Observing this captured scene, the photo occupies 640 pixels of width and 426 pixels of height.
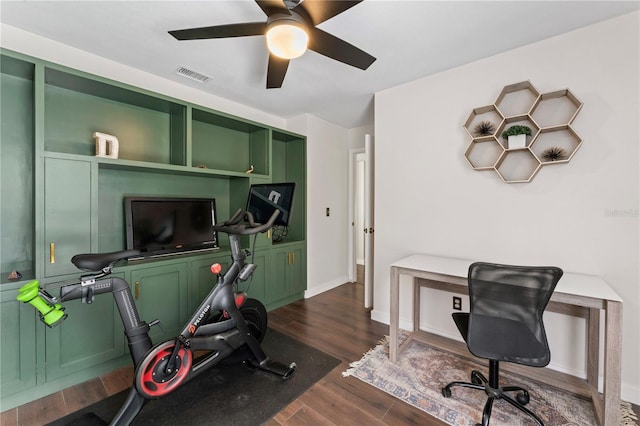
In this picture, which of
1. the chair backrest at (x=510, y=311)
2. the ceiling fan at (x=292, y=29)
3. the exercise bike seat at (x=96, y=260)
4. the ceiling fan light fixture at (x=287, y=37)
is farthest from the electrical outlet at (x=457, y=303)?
the exercise bike seat at (x=96, y=260)

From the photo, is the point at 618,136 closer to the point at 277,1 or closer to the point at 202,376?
the point at 277,1

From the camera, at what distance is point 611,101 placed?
1.90m

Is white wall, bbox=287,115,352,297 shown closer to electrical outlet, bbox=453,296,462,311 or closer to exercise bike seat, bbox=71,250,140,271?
electrical outlet, bbox=453,296,462,311

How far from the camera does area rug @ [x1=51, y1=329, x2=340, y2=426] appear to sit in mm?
1658

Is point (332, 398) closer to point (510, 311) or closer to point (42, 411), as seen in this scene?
point (510, 311)

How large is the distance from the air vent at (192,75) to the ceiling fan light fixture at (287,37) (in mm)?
1461

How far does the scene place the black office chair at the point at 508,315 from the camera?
1483mm

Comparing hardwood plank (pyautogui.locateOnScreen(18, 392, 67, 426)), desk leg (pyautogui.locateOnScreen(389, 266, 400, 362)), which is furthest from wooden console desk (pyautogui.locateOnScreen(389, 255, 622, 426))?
hardwood plank (pyautogui.locateOnScreen(18, 392, 67, 426))

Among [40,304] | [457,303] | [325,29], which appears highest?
[325,29]

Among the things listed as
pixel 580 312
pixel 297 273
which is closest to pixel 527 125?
pixel 580 312

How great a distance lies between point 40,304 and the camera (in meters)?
1.33

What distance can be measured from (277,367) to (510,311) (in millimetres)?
1693

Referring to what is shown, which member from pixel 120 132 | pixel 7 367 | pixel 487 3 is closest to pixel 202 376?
pixel 7 367

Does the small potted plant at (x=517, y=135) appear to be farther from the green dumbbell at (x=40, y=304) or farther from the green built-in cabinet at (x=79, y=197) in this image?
the green dumbbell at (x=40, y=304)
